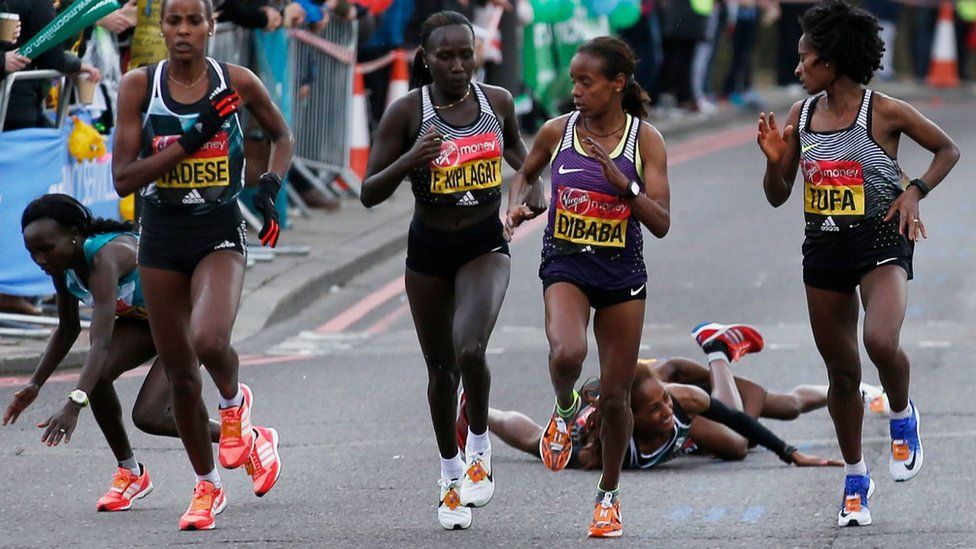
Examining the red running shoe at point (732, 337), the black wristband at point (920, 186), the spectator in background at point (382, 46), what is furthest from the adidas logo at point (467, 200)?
the spectator in background at point (382, 46)

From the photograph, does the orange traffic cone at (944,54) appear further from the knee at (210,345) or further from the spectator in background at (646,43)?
the knee at (210,345)

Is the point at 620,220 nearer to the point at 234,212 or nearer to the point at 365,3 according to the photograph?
the point at 234,212

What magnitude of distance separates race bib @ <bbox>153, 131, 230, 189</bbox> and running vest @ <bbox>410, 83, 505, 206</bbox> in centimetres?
73

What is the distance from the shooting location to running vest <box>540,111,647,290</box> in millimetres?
7219

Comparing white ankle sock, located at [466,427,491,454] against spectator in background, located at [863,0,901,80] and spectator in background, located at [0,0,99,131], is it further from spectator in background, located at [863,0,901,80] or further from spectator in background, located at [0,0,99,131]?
spectator in background, located at [863,0,901,80]

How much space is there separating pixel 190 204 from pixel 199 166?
15 centimetres

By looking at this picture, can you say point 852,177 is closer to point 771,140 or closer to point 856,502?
point 771,140

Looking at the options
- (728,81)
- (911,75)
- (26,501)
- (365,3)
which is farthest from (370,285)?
(911,75)

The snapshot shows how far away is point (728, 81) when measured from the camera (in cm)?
2498

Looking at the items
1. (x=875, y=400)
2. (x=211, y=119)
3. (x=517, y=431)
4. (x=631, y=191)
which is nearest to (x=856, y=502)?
(x=631, y=191)

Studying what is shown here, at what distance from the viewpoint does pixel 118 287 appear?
26.3 ft

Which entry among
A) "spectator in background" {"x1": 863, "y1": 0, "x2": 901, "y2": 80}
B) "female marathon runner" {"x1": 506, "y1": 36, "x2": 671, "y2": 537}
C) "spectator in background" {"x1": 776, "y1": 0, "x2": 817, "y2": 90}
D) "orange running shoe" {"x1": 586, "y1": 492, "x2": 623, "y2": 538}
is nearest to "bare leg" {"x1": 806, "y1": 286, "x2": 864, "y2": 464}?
"female marathon runner" {"x1": 506, "y1": 36, "x2": 671, "y2": 537}

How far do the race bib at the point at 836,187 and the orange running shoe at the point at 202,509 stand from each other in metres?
2.52

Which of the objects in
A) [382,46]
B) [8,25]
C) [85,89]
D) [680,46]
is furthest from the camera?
[680,46]
